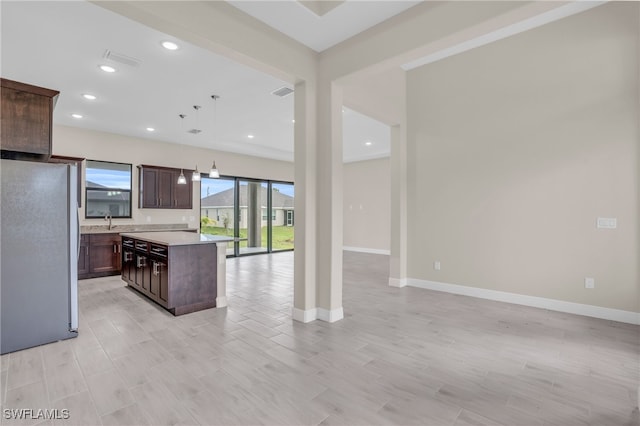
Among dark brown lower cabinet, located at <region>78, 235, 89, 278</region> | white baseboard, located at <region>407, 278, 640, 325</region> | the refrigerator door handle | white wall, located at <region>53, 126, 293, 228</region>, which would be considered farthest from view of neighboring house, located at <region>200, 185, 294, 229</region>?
the refrigerator door handle

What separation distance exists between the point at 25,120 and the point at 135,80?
1.55 m

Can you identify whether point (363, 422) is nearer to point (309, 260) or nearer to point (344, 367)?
point (344, 367)

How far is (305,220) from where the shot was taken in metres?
3.53

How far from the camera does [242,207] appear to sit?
8.95 meters

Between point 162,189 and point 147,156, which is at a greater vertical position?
point 147,156

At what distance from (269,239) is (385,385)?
7.60 meters

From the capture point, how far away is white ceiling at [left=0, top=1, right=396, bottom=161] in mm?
2859

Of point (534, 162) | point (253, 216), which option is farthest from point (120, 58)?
point (253, 216)

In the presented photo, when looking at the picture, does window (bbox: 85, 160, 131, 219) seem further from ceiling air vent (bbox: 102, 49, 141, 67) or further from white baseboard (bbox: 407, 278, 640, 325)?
white baseboard (bbox: 407, 278, 640, 325)

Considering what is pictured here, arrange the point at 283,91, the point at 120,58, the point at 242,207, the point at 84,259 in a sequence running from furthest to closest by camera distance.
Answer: the point at 242,207, the point at 84,259, the point at 283,91, the point at 120,58

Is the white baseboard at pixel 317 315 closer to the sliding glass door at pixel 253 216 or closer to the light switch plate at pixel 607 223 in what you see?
the light switch plate at pixel 607 223

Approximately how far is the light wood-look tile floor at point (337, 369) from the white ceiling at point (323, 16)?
10.3 feet

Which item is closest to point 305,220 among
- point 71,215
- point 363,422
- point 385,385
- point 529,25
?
point 385,385

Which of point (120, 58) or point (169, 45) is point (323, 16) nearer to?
point (169, 45)
